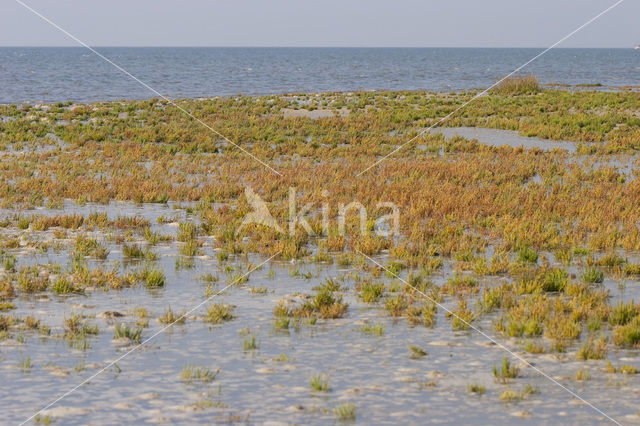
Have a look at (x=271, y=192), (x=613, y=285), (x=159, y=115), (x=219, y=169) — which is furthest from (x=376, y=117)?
(x=613, y=285)

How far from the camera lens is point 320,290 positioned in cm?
1020

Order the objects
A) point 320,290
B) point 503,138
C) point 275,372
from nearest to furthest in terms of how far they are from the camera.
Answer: point 275,372 < point 320,290 < point 503,138

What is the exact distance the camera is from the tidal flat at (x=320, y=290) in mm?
6805

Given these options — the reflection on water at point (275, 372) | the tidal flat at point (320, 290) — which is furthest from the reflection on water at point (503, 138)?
the reflection on water at point (275, 372)

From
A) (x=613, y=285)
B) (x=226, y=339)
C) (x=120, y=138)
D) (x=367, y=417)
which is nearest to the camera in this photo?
(x=367, y=417)

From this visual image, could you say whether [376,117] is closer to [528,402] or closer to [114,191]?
[114,191]

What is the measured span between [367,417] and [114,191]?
41.3 ft

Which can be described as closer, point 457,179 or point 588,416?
point 588,416

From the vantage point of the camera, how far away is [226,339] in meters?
8.34

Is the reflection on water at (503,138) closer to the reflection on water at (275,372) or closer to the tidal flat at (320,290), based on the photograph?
the tidal flat at (320,290)

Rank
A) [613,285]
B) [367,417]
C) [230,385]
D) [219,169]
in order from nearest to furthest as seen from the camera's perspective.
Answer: [367,417] < [230,385] < [613,285] < [219,169]

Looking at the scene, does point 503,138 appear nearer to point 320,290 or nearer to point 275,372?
point 320,290

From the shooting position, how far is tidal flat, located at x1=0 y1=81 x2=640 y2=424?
6.80 m

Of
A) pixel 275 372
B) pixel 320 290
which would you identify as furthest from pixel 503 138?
pixel 275 372
